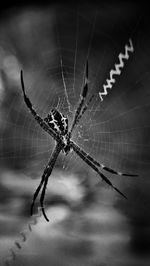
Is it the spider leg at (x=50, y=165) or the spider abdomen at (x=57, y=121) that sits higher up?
the spider abdomen at (x=57, y=121)

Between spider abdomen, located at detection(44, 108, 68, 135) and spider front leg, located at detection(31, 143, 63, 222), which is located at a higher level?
spider abdomen, located at detection(44, 108, 68, 135)

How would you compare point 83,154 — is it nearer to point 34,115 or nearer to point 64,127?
point 64,127

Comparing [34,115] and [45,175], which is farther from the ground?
[34,115]

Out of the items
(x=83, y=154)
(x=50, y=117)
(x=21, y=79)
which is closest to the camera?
(x=21, y=79)

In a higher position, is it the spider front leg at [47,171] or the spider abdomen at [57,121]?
the spider abdomen at [57,121]

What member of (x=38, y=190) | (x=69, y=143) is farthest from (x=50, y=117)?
(x=38, y=190)

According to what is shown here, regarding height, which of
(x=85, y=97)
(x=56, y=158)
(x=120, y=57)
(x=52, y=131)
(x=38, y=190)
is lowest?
(x=38, y=190)

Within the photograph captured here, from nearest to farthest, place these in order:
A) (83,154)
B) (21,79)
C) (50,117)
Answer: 1. (21,79)
2. (50,117)
3. (83,154)

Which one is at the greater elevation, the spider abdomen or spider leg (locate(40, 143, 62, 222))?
the spider abdomen
